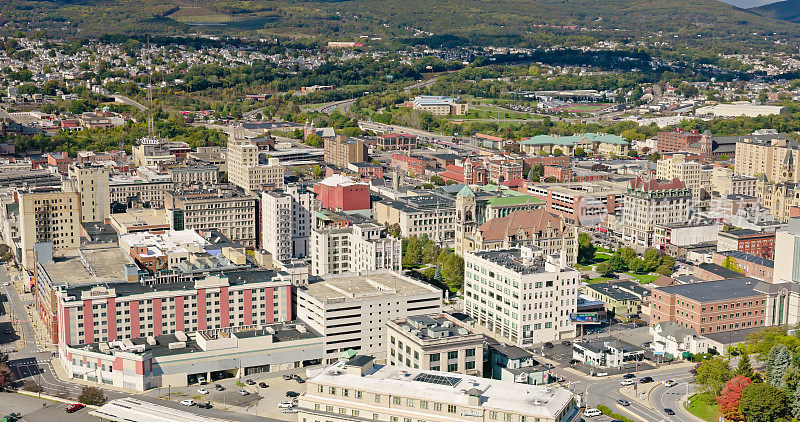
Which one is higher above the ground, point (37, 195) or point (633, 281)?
point (37, 195)

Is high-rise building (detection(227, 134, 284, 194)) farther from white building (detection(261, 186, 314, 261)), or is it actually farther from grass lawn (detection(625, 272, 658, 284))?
grass lawn (detection(625, 272, 658, 284))

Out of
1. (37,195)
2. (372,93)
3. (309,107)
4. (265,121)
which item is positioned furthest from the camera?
(372,93)

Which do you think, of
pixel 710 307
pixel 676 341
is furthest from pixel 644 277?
pixel 676 341

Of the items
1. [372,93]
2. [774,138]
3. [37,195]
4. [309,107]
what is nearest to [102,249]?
[37,195]

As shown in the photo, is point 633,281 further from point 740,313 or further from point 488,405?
point 488,405

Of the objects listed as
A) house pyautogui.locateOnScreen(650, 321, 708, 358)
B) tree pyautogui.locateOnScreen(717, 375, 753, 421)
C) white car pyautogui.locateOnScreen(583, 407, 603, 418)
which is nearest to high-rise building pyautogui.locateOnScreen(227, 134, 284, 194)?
house pyautogui.locateOnScreen(650, 321, 708, 358)

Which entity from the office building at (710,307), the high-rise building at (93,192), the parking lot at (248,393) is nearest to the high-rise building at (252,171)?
the high-rise building at (93,192)
